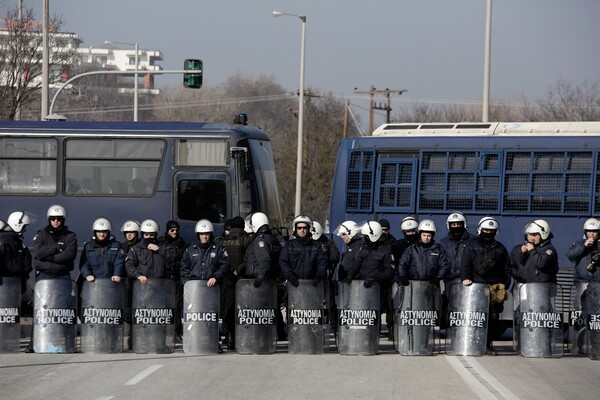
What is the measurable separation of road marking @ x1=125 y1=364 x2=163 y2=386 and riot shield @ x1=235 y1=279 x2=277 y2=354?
2.02 meters

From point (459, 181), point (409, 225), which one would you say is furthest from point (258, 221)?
point (459, 181)

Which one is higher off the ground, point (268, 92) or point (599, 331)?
point (268, 92)

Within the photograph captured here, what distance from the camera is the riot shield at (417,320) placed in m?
17.3

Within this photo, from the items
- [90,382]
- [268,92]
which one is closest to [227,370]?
[90,382]

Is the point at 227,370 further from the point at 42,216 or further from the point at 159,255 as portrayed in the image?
the point at 42,216

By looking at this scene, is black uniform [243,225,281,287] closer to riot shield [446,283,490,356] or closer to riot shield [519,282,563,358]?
riot shield [446,283,490,356]

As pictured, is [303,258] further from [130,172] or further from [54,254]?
[130,172]

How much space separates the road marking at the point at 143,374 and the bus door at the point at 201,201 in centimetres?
689

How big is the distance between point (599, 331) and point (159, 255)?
6022 mm

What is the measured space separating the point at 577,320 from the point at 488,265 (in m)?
1.45

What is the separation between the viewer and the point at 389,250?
17.8 meters

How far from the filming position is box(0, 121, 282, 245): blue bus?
73.3 feet

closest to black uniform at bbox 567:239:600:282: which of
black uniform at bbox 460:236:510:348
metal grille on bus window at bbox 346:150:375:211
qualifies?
black uniform at bbox 460:236:510:348

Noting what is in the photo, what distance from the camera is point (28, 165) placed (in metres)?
22.8
